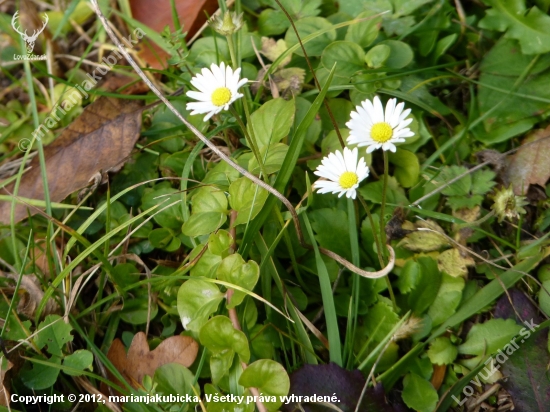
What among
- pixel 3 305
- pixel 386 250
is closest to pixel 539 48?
pixel 386 250

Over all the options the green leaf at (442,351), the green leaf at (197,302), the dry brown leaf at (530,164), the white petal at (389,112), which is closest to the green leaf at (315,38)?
the white petal at (389,112)

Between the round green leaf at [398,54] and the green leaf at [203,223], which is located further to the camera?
the round green leaf at [398,54]

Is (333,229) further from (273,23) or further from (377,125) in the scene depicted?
(273,23)

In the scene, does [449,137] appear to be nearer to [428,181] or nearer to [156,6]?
[428,181]

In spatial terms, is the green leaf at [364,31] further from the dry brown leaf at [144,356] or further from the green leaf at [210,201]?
the dry brown leaf at [144,356]

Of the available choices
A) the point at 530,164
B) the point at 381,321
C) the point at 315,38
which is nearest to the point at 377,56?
the point at 315,38

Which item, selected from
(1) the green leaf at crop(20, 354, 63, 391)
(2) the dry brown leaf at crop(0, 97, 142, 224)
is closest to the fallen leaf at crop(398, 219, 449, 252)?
(2) the dry brown leaf at crop(0, 97, 142, 224)
